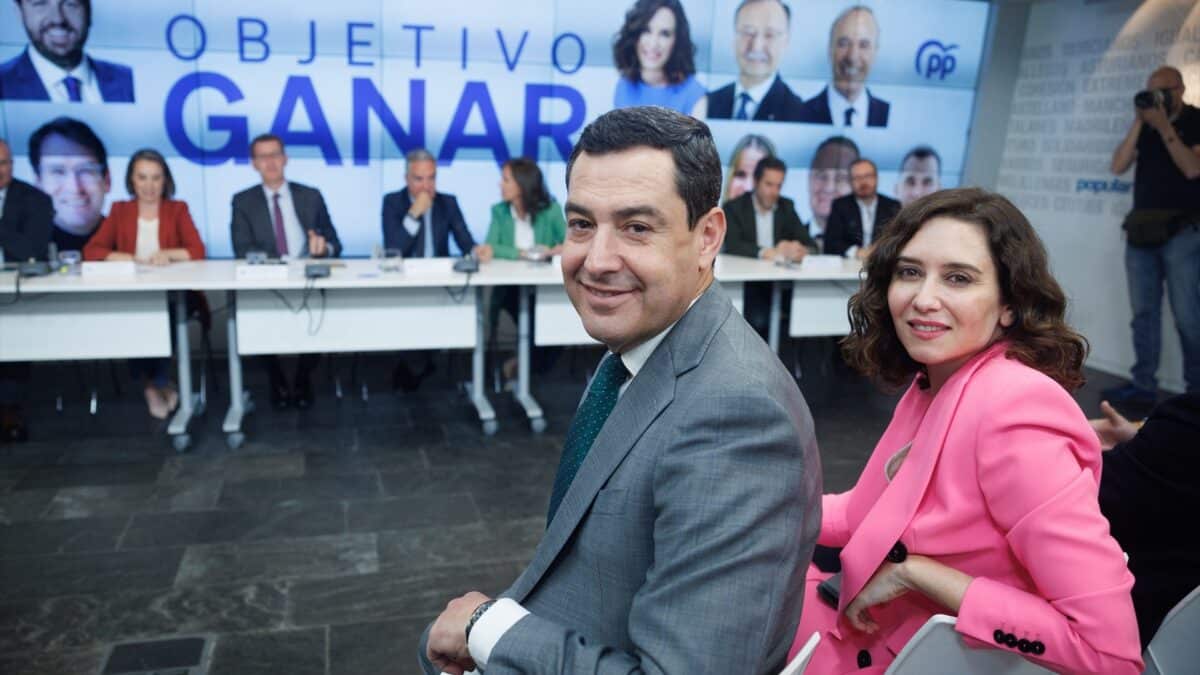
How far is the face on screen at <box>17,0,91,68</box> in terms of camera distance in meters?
4.72

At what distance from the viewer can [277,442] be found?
3.91m

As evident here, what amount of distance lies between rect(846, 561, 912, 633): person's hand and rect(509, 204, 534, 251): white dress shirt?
13.8ft

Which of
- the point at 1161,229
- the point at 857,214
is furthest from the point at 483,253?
the point at 1161,229

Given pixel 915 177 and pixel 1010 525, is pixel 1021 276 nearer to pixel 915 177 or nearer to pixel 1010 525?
pixel 1010 525

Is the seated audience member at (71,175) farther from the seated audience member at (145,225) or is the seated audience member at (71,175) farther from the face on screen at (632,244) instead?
the face on screen at (632,244)

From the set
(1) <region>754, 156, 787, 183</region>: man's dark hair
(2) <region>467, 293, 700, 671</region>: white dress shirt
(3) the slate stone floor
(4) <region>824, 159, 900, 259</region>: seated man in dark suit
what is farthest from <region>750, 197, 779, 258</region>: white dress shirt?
(2) <region>467, 293, 700, 671</region>: white dress shirt

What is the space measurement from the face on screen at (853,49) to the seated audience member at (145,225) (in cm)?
476

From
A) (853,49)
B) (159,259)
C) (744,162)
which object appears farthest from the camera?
(853,49)

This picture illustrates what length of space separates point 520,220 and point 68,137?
2752mm

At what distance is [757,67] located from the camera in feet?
20.0

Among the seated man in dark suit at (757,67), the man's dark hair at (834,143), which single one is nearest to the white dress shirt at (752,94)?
the seated man in dark suit at (757,67)

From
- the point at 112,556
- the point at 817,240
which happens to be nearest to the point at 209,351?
the point at 112,556

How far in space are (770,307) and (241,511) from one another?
129 inches

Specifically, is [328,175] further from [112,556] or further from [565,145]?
[112,556]
